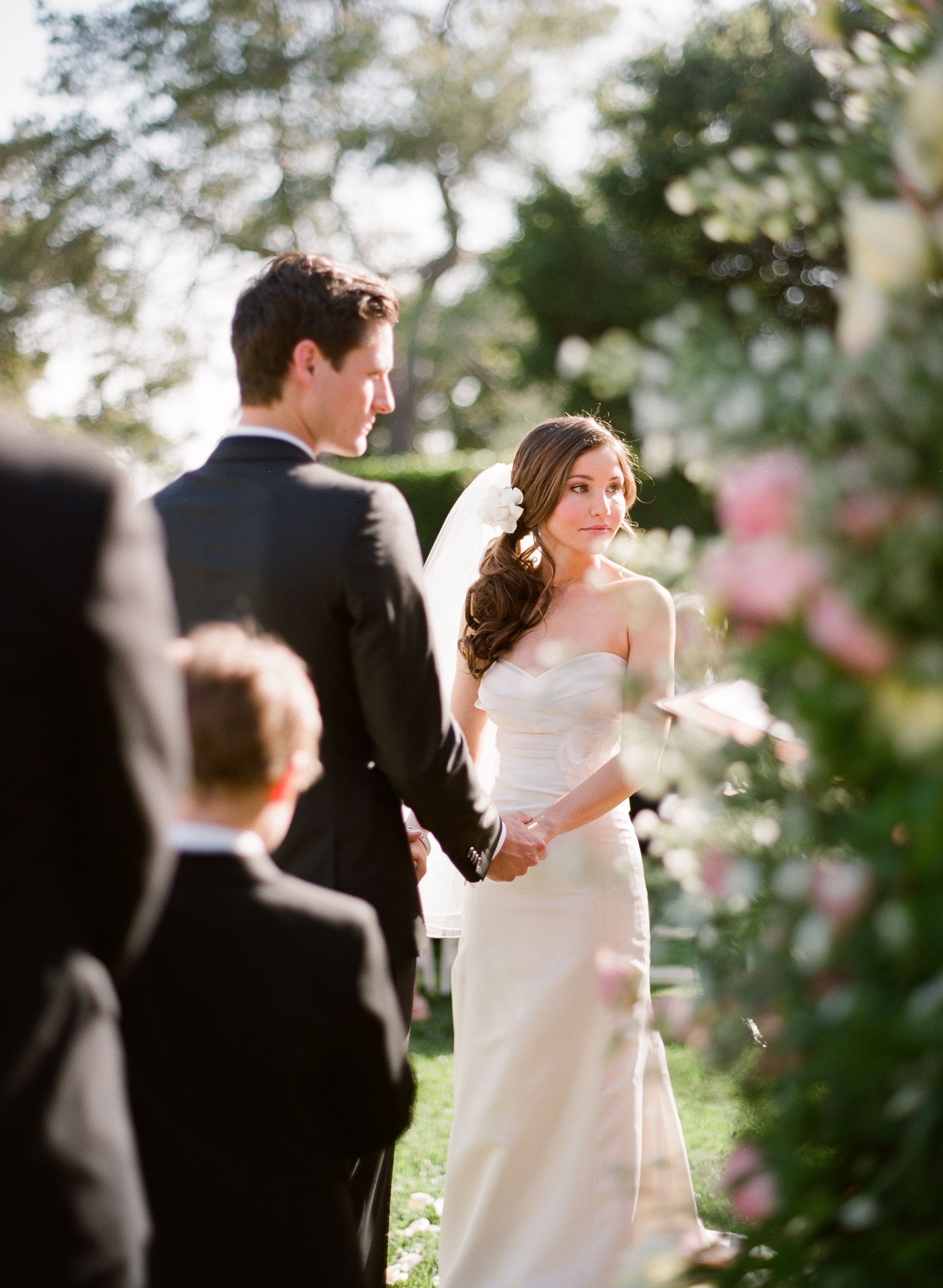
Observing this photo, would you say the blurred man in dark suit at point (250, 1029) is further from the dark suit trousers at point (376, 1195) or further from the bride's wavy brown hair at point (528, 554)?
the bride's wavy brown hair at point (528, 554)

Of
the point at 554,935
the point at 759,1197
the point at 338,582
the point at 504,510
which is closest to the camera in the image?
the point at 759,1197

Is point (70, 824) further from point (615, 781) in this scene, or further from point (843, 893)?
point (615, 781)

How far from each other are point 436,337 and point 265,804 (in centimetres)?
2751

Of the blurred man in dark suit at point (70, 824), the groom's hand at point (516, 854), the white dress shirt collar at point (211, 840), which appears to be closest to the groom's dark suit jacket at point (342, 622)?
the groom's hand at point (516, 854)

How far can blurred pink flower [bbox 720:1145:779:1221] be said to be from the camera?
3.77 feet

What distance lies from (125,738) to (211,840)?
419mm

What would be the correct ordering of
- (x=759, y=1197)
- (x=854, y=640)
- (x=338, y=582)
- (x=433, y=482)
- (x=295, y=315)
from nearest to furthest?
(x=854, y=640)
(x=759, y=1197)
(x=338, y=582)
(x=295, y=315)
(x=433, y=482)

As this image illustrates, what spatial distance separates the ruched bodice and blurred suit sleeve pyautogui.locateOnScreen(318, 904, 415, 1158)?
6.09 ft

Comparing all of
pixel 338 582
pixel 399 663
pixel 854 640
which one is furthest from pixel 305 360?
pixel 854 640

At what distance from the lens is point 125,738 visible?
1.37 m

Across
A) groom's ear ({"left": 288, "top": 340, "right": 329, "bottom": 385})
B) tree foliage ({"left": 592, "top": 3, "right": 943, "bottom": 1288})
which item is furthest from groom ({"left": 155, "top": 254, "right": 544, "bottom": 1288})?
tree foliage ({"left": 592, "top": 3, "right": 943, "bottom": 1288})

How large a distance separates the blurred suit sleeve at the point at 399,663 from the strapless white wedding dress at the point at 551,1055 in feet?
3.10

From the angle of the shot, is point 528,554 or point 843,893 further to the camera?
point 528,554

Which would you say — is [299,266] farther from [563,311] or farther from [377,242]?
[377,242]
